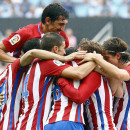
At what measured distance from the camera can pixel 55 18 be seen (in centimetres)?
595

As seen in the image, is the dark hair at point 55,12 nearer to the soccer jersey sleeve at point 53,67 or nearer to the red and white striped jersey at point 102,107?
the soccer jersey sleeve at point 53,67

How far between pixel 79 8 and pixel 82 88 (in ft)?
41.2

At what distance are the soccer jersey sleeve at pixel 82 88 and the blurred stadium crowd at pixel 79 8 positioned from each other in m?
12.2

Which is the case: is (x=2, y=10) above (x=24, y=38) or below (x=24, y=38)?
above

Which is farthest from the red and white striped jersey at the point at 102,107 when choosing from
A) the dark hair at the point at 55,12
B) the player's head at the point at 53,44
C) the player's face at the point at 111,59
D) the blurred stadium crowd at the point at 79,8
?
the blurred stadium crowd at the point at 79,8

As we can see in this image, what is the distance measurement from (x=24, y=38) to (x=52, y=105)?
4.85 ft

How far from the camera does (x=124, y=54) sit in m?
4.98

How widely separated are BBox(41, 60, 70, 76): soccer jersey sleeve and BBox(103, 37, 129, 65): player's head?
0.66 m

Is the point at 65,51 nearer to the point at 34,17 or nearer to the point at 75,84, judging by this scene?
the point at 75,84

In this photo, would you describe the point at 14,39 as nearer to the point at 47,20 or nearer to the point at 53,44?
the point at 47,20

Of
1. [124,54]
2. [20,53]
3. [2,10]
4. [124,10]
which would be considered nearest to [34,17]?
[2,10]

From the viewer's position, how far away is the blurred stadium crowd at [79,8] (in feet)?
54.7

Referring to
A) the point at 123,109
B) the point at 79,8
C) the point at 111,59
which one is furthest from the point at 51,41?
the point at 79,8

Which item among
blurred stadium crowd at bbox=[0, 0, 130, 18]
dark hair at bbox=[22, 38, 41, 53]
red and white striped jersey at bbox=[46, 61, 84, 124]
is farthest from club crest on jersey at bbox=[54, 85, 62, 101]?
blurred stadium crowd at bbox=[0, 0, 130, 18]
